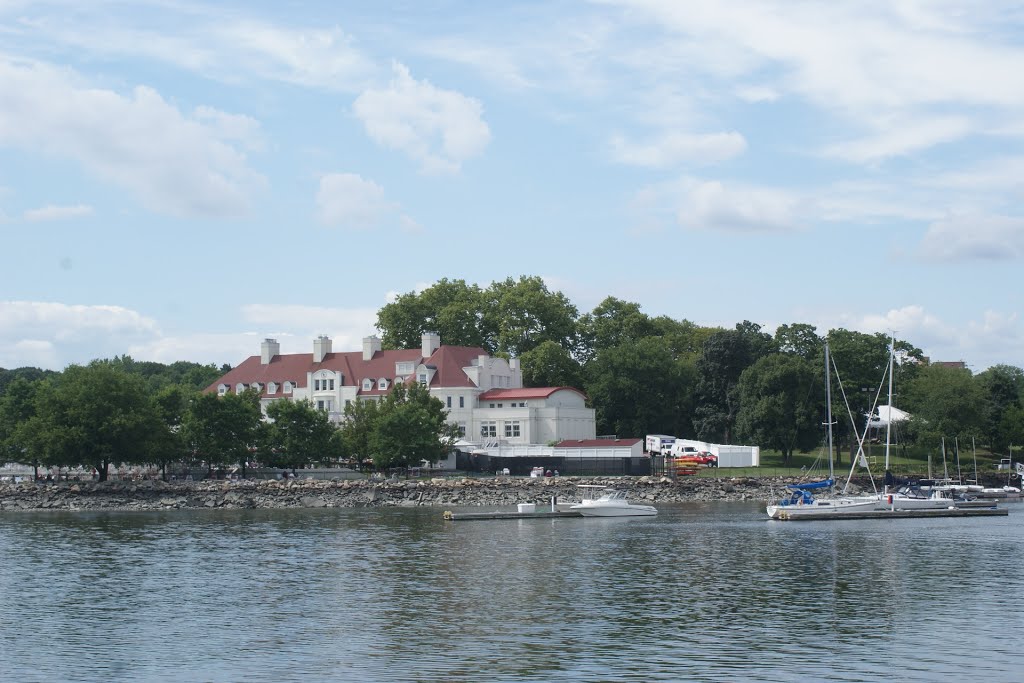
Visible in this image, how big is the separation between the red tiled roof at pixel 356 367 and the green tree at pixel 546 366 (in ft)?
24.3

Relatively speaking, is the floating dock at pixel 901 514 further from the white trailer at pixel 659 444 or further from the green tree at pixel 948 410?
the white trailer at pixel 659 444

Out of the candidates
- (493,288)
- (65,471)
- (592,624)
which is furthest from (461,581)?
(493,288)

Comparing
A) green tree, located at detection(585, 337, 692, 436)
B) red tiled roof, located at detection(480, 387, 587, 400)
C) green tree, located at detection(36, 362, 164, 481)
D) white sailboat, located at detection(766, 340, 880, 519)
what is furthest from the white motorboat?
green tree, located at detection(585, 337, 692, 436)

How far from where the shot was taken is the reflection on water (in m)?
27.1

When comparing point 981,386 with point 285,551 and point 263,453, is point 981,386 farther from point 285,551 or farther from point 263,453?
point 285,551

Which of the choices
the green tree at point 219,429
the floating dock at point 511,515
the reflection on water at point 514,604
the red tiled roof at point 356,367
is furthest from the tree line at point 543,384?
the reflection on water at point 514,604

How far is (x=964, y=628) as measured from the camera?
102 feet

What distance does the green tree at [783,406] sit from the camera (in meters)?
104

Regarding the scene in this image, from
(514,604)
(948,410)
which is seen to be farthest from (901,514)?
(514,604)

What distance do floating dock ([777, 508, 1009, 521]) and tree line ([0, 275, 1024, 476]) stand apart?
51.3 feet

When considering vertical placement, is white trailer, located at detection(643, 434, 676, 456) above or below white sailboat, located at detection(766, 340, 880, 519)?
above

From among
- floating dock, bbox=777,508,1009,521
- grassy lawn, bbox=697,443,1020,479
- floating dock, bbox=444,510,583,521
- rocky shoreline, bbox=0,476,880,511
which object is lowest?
floating dock, bbox=777,508,1009,521

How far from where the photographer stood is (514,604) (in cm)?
3622

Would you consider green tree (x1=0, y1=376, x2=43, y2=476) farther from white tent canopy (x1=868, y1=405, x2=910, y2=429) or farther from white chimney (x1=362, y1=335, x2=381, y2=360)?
white tent canopy (x1=868, y1=405, x2=910, y2=429)
